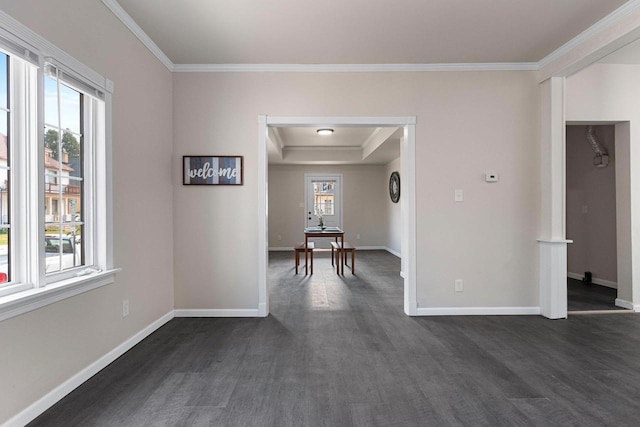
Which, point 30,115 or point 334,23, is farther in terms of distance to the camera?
point 334,23

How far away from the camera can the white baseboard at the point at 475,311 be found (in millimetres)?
3582

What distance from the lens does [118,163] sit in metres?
2.60

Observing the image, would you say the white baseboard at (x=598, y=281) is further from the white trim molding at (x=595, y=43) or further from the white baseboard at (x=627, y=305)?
the white trim molding at (x=595, y=43)

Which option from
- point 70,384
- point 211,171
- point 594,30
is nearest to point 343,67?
point 211,171

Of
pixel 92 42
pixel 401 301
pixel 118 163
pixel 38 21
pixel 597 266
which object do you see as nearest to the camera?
pixel 38 21

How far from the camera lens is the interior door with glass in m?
9.38

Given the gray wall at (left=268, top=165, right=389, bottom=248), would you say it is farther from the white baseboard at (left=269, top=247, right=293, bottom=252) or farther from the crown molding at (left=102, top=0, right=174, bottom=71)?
the crown molding at (left=102, top=0, right=174, bottom=71)

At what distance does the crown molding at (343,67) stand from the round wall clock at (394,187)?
14.8ft

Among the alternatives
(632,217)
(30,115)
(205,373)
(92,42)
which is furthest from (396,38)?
(632,217)

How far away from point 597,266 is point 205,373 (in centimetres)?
558

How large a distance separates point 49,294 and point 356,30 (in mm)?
2850

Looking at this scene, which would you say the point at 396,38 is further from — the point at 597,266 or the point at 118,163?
the point at 597,266

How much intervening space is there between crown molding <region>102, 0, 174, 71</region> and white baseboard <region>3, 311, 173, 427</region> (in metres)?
2.49

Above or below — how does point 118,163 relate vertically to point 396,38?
below
